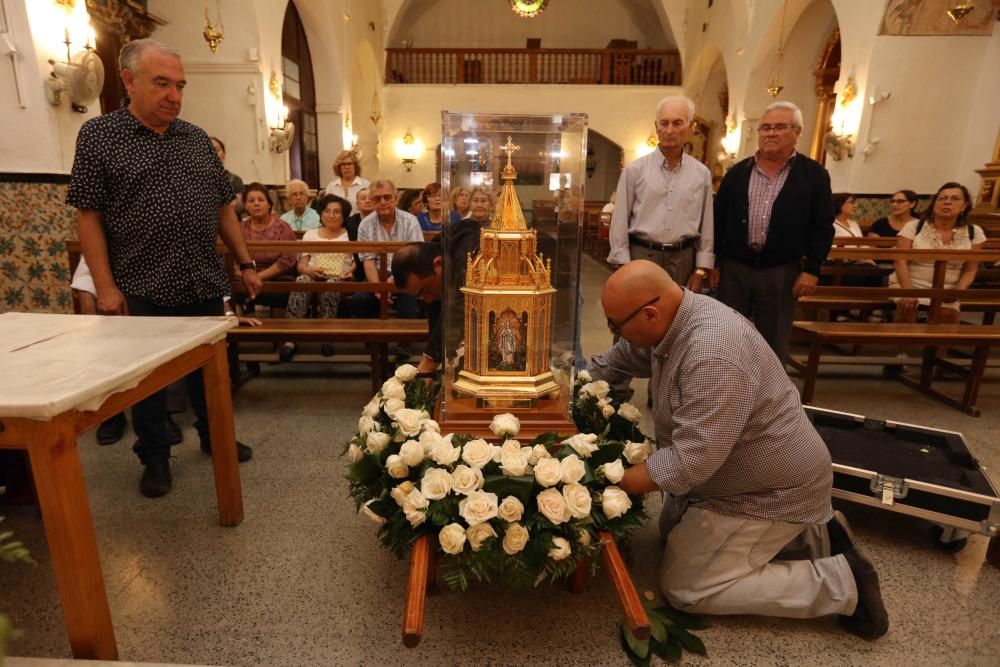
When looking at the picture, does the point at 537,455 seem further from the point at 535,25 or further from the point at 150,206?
the point at 535,25

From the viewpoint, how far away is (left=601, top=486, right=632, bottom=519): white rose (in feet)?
5.24

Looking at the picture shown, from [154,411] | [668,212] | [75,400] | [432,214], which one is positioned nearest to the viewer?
[75,400]

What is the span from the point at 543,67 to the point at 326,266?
36.0ft

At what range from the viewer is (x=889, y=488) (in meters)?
2.05

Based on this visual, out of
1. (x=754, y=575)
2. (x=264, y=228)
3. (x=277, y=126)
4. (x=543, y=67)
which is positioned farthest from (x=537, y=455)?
(x=543, y=67)

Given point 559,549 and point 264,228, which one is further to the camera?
point 264,228

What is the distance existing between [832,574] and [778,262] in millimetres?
1709

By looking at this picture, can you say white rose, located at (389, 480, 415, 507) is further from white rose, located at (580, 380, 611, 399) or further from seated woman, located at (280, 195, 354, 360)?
seated woman, located at (280, 195, 354, 360)

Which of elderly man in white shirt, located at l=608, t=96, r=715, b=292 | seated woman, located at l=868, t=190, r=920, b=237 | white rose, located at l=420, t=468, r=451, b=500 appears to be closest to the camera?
white rose, located at l=420, t=468, r=451, b=500

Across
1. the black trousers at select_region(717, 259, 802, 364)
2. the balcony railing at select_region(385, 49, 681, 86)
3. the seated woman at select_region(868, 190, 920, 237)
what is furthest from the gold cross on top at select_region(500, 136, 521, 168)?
the balcony railing at select_region(385, 49, 681, 86)

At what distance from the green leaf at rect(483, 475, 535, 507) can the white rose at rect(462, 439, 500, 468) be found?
0.19ft

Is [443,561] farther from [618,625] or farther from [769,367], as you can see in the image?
[769,367]

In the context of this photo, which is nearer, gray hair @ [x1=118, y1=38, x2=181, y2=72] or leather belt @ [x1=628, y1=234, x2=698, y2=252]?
gray hair @ [x1=118, y1=38, x2=181, y2=72]

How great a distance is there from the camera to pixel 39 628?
172 cm
